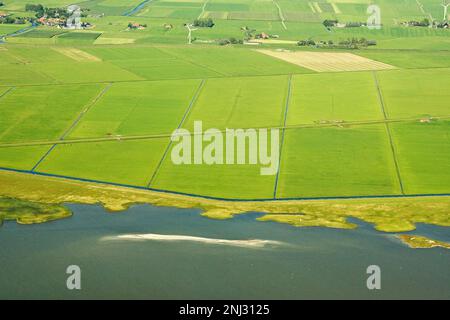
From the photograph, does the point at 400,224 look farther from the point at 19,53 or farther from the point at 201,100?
the point at 19,53

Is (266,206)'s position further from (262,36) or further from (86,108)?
(262,36)

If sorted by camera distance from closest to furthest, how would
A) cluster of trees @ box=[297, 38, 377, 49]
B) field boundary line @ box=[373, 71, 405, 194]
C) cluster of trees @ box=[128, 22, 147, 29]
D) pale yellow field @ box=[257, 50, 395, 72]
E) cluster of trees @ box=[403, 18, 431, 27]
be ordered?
field boundary line @ box=[373, 71, 405, 194] → pale yellow field @ box=[257, 50, 395, 72] → cluster of trees @ box=[297, 38, 377, 49] → cluster of trees @ box=[128, 22, 147, 29] → cluster of trees @ box=[403, 18, 431, 27]

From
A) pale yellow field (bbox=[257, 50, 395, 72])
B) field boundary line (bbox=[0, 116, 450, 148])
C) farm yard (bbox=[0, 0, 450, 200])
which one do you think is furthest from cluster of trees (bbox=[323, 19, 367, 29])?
field boundary line (bbox=[0, 116, 450, 148])

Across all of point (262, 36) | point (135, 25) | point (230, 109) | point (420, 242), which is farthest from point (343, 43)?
point (420, 242)

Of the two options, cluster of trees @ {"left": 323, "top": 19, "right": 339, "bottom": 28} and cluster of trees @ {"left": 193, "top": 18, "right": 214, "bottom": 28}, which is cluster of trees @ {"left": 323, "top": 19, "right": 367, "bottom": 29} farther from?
cluster of trees @ {"left": 193, "top": 18, "right": 214, "bottom": 28}

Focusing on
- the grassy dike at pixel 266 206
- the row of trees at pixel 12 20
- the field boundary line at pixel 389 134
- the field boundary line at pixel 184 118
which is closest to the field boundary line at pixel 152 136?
the field boundary line at pixel 389 134
